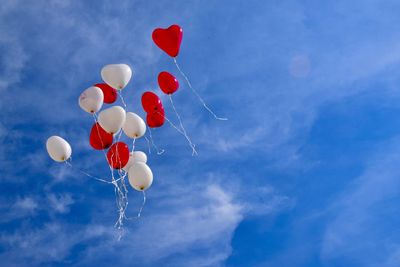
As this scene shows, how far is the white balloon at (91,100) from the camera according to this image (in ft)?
37.1

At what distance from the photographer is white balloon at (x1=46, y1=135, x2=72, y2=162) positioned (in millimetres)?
11664

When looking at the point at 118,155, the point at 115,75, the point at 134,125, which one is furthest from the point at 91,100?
the point at 118,155

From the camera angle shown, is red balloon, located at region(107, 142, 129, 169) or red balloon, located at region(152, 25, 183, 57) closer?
red balloon, located at region(107, 142, 129, 169)

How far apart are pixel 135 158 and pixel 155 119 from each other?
3.45 feet

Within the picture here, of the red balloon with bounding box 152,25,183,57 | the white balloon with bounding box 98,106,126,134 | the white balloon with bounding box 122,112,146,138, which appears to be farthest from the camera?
the red balloon with bounding box 152,25,183,57

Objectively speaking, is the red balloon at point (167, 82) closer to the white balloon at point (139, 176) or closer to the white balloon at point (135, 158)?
the white balloon at point (135, 158)

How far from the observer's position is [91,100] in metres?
11.3

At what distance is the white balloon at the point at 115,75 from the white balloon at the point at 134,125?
707 millimetres

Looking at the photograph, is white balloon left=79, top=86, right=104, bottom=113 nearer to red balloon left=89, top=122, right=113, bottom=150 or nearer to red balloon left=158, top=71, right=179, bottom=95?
red balloon left=89, top=122, right=113, bottom=150

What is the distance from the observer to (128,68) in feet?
38.9

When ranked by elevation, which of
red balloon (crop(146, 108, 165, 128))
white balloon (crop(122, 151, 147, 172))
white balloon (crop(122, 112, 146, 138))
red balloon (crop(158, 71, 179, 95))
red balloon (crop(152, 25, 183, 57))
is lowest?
white balloon (crop(122, 151, 147, 172))

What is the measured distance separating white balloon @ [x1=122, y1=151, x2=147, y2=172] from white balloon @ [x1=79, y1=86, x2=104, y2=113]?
1.42m

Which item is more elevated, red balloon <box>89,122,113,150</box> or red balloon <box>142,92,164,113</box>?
red balloon <box>142,92,164,113</box>

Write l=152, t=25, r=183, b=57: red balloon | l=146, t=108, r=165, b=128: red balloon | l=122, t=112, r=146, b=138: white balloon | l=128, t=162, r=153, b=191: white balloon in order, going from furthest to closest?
l=146, t=108, r=165, b=128: red balloon → l=152, t=25, r=183, b=57: red balloon → l=122, t=112, r=146, b=138: white balloon → l=128, t=162, r=153, b=191: white balloon
